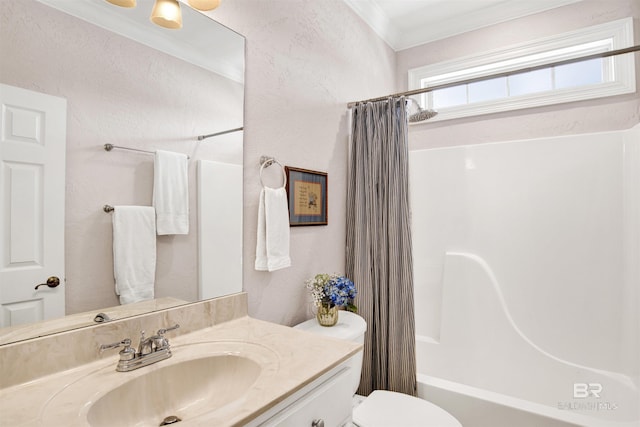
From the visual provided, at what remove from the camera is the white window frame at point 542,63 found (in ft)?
7.07

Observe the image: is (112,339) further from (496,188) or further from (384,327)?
(496,188)

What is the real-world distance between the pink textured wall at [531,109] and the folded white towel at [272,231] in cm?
173

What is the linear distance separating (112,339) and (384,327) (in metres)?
1.40

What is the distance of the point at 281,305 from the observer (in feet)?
5.41

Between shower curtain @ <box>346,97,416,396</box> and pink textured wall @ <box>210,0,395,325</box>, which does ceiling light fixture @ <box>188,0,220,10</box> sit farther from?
shower curtain @ <box>346,97,416,396</box>

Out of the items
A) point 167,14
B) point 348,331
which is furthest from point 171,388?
point 167,14

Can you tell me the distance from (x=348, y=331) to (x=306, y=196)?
71cm

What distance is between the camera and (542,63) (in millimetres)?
2508

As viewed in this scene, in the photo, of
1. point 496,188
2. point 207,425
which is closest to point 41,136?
point 207,425

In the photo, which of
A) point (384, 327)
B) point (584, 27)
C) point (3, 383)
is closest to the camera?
point (3, 383)

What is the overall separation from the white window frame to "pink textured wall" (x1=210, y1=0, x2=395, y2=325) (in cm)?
78

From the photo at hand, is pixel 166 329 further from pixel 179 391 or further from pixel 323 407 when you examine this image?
pixel 323 407

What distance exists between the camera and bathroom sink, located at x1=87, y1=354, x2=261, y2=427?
0.83 meters

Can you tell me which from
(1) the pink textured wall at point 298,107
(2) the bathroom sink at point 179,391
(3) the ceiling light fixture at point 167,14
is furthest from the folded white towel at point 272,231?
(3) the ceiling light fixture at point 167,14
